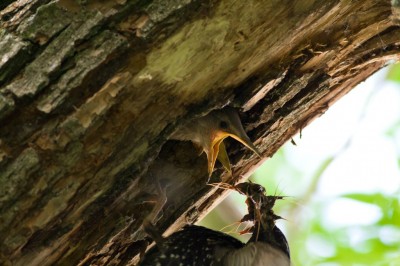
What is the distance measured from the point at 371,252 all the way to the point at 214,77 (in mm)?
2446

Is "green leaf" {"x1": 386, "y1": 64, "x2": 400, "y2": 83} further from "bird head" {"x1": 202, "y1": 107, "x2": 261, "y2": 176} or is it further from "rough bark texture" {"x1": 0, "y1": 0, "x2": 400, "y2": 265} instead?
"bird head" {"x1": 202, "y1": 107, "x2": 261, "y2": 176}

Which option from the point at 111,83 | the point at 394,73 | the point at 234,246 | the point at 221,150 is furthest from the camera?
the point at 394,73

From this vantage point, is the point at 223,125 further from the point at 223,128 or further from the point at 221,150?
the point at 221,150

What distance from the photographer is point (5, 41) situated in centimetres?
242

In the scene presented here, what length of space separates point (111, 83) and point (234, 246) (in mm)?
1536

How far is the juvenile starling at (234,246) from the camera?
3.41 metres

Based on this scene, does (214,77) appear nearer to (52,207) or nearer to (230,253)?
(52,207)

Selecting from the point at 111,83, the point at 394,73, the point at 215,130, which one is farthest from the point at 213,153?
the point at 394,73

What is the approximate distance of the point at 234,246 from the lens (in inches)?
141

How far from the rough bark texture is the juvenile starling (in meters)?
0.60

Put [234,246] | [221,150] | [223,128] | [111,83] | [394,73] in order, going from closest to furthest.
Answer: [111,83] → [223,128] → [221,150] → [234,246] → [394,73]

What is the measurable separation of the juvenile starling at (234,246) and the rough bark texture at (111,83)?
0.60 metres

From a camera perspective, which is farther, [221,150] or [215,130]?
[221,150]

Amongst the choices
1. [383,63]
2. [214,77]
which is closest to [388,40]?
[383,63]
